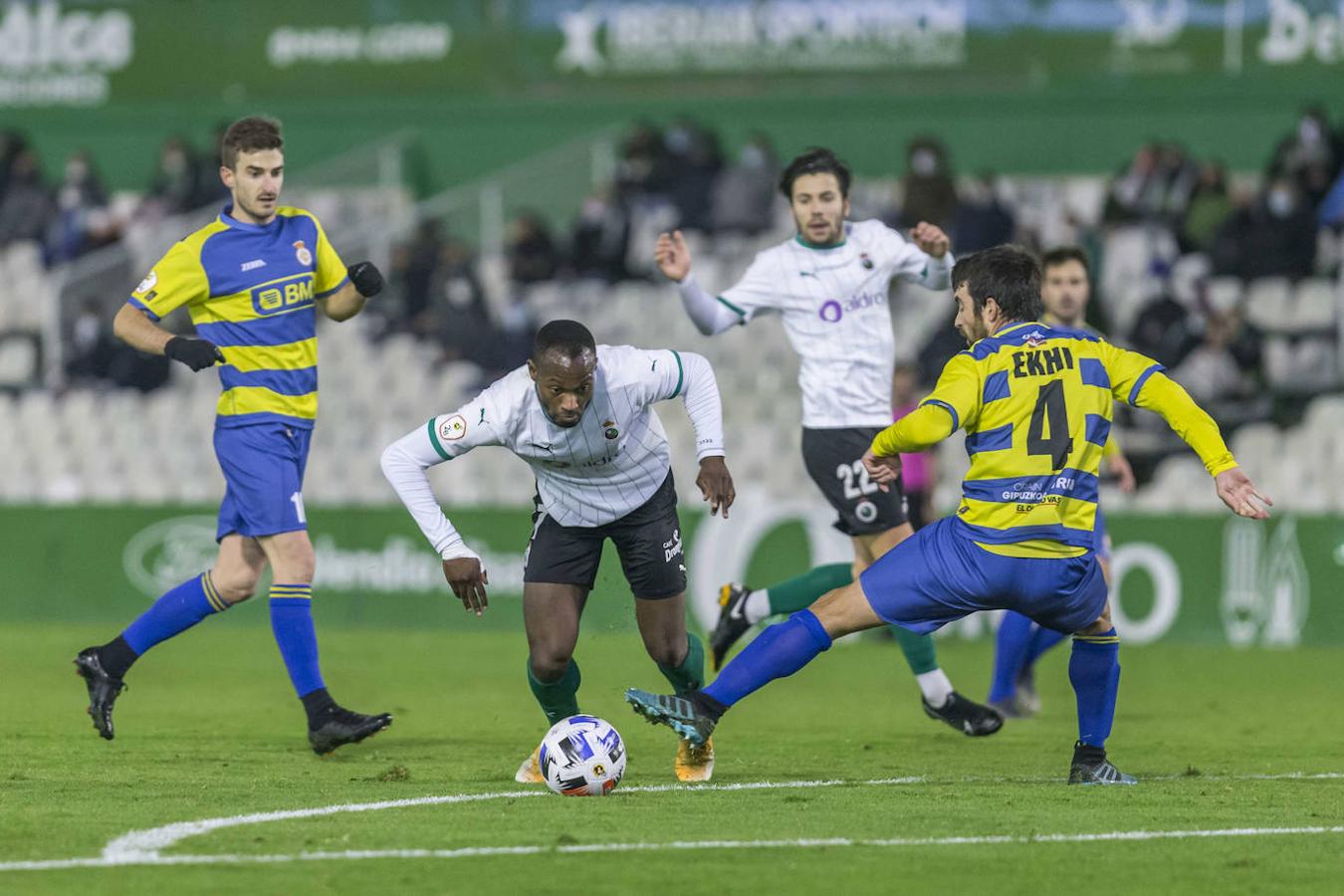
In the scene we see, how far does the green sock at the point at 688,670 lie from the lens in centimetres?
809

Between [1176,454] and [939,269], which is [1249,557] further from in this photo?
[939,269]

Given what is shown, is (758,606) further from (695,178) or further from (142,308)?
(695,178)

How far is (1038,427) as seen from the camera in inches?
281

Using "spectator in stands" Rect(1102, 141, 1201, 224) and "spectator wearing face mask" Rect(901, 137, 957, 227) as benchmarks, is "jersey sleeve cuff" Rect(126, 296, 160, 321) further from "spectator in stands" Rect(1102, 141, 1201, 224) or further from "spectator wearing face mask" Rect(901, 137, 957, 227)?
"spectator in stands" Rect(1102, 141, 1201, 224)

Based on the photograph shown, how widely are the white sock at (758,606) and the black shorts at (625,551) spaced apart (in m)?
2.13

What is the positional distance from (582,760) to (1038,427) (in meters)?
1.99

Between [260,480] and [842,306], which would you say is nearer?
[260,480]

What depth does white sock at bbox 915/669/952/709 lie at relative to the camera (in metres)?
9.39

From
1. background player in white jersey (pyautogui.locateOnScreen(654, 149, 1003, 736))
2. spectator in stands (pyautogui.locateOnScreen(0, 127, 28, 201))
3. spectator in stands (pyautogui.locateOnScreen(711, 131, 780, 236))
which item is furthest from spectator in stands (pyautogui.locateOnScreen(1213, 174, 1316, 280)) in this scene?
spectator in stands (pyautogui.locateOnScreen(0, 127, 28, 201))

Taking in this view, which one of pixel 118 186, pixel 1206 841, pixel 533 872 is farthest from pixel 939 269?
pixel 118 186

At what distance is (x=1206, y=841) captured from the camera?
20.7 feet

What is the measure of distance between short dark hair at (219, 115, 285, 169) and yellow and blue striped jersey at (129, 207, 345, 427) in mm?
342

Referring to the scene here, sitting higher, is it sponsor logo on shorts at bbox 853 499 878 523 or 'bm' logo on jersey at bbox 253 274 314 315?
'bm' logo on jersey at bbox 253 274 314 315

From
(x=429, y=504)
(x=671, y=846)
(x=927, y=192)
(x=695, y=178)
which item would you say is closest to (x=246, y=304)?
(x=429, y=504)
